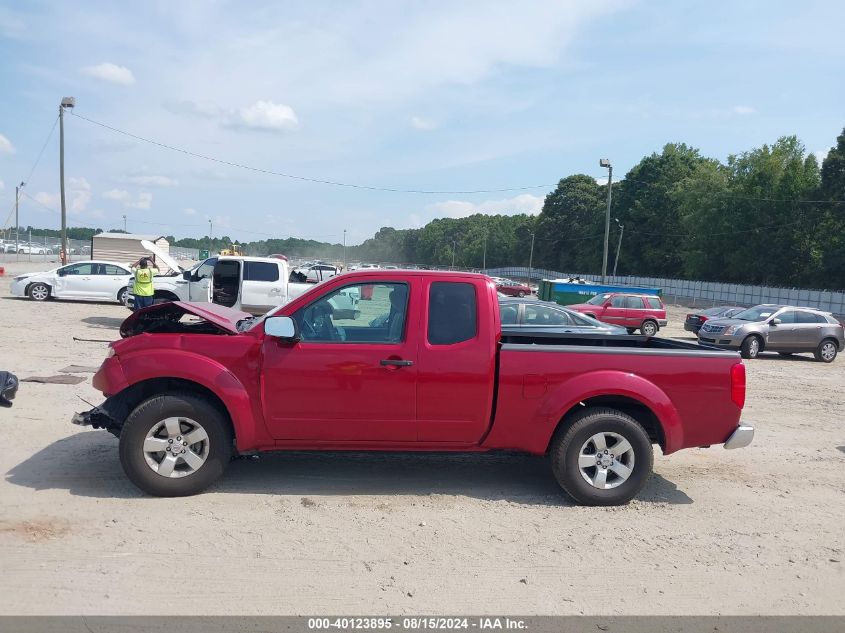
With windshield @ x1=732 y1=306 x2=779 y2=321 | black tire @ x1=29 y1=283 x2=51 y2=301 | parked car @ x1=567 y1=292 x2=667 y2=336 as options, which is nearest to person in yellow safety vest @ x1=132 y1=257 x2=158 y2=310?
black tire @ x1=29 y1=283 x2=51 y2=301

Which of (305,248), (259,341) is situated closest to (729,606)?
(259,341)

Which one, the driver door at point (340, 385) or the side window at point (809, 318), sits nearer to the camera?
the driver door at point (340, 385)

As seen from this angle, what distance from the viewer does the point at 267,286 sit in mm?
17938

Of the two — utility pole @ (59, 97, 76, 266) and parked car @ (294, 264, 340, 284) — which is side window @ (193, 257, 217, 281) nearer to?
parked car @ (294, 264, 340, 284)

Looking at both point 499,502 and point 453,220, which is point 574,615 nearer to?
point 499,502

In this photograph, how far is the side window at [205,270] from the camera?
18.2 metres

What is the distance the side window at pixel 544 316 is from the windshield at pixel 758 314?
299 inches

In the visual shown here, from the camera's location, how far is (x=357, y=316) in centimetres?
579

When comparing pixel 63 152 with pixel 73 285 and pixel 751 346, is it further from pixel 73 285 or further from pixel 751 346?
pixel 751 346

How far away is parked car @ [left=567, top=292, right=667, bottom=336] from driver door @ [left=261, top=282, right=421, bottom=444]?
21633 millimetres

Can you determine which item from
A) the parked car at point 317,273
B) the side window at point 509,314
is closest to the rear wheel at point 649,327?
the parked car at point 317,273

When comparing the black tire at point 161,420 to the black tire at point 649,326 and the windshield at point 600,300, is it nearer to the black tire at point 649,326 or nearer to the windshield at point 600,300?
the windshield at point 600,300

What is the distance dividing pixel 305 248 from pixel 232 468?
16883 centimetres
